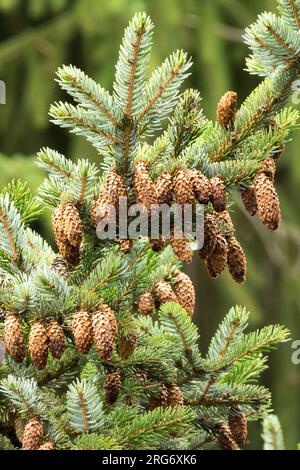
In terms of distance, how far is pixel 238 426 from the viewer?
1.64 metres

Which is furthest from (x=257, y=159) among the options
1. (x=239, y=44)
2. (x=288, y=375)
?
(x=288, y=375)

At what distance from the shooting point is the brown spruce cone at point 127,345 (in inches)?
60.5

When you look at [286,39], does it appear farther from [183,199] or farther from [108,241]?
[108,241]

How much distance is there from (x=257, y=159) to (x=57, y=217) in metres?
0.32

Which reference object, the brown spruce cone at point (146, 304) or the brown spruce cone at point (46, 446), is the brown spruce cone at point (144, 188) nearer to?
the brown spruce cone at point (146, 304)

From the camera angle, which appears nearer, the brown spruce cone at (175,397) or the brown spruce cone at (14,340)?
the brown spruce cone at (14,340)

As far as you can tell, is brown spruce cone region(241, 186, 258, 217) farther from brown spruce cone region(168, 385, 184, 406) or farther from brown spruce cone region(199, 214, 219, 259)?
brown spruce cone region(168, 385, 184, 406)

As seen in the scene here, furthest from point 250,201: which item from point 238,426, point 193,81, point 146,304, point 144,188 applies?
point 193,81

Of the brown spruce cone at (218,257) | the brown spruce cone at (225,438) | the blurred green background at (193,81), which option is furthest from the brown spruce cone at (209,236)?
the blurred green background at (193,81)

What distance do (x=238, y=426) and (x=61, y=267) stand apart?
401mm

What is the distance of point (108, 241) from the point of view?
5.12 feet

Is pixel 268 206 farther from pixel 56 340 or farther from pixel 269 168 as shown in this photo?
pixel 56 340

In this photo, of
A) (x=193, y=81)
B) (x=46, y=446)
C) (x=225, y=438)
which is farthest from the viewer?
(x=193, y=81)

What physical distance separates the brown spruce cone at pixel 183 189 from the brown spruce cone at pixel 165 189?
0.04ft
